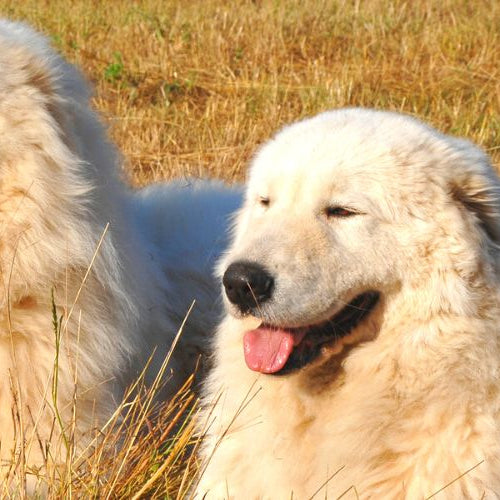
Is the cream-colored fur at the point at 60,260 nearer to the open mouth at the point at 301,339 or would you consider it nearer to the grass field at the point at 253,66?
the open mouth at the point at 301,339

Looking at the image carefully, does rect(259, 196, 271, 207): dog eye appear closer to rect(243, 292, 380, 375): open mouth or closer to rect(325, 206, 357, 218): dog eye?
rect(325, 206, 357, 218): dog eye

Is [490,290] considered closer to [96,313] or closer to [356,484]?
[356,484]

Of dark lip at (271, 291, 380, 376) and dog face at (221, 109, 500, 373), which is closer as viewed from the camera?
dog face at (221, 109, 500, 373)

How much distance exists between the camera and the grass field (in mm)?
7352

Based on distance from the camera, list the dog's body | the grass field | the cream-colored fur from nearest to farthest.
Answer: the dog's body → the cream-colored fur → the grass field

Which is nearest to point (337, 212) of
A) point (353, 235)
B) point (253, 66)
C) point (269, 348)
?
point (353, 235)

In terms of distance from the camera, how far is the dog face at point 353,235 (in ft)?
9.26

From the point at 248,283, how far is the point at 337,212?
36 cm

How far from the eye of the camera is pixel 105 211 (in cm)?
372

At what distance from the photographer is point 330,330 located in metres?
2.98

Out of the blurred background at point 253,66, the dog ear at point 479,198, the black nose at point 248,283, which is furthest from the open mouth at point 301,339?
the blurred background at point 253,66

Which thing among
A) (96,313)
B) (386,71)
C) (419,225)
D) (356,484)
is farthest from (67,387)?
(386,71)

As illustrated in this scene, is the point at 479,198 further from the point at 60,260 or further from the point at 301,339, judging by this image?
the point at 60,260

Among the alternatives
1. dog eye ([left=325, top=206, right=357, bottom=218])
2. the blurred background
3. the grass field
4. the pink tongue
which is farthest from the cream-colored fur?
the blurred background
